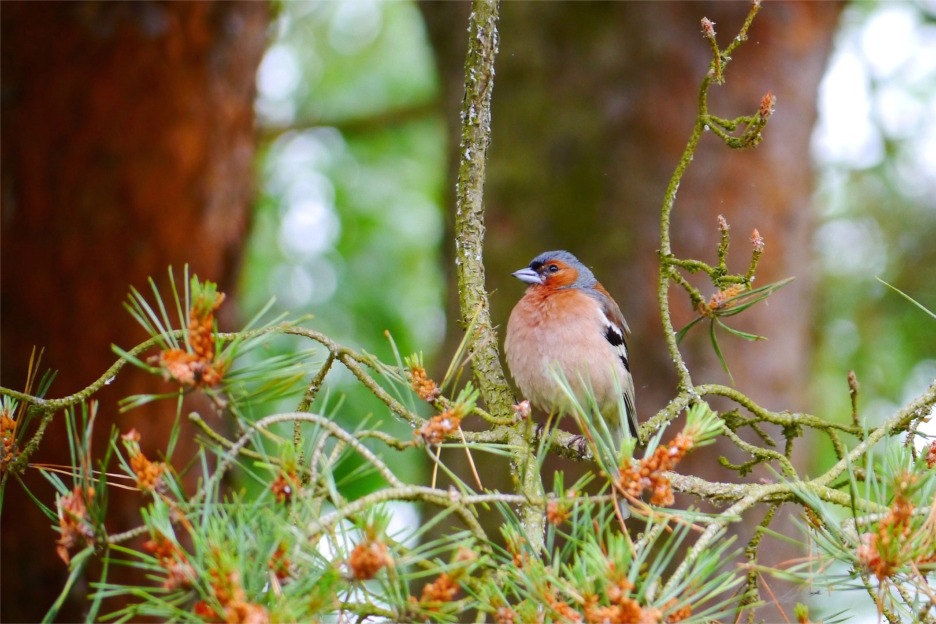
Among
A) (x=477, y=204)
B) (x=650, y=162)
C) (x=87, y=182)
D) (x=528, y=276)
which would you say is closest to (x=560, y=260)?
(x=528, y=276)

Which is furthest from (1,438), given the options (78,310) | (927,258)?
(927,258)

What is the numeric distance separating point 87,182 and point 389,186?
369 centimetres

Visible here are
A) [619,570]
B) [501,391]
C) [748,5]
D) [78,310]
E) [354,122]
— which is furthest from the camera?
[354,122]

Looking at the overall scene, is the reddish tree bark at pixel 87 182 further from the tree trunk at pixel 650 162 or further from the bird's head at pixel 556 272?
the bird's head at pixel 556 272

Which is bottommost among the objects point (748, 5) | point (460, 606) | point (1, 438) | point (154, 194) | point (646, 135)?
point (460, 606)

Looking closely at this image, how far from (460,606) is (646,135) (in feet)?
20.6

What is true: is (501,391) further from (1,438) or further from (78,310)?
(78,310)

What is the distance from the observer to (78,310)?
7.00 m

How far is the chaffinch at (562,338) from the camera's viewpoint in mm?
5223

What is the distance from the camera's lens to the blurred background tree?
23.0 ft

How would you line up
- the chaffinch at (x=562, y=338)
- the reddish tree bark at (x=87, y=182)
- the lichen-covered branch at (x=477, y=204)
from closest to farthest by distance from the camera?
the lichen-covered branch at (x=477, y=204) → the chaffinch at (x=562, y=338) → the reddish tree bark at (x=87, y=182)

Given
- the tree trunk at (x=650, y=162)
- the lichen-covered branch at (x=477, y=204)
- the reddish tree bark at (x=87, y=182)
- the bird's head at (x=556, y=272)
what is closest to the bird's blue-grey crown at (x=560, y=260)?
the bird's head at (x=556, y=272)

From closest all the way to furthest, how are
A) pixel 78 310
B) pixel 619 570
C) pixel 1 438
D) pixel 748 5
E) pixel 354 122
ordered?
pixel 619 570 → pixel 1 438 → pixel 78 310 → pixel 748 5 → pixel 354 122

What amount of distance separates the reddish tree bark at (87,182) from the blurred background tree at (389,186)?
0.02m
